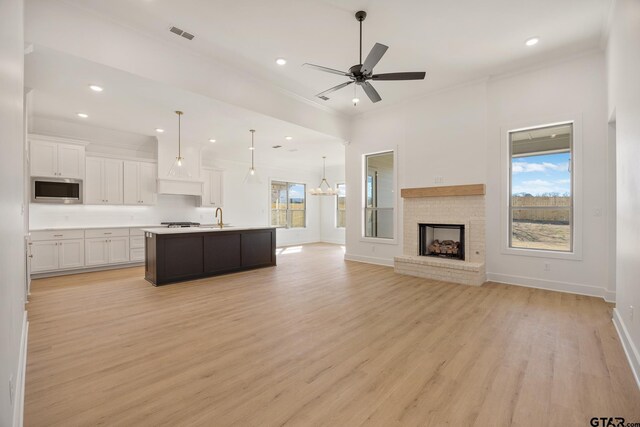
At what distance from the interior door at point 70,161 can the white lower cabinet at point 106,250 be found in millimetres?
1418

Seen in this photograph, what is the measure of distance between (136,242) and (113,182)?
1456 millimetres

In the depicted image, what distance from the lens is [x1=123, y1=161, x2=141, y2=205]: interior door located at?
6898mm

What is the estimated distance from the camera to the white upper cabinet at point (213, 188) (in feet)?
27.2

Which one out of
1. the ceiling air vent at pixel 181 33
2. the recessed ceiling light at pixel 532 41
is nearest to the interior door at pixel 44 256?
the ceiling air vent at pixel 181 33

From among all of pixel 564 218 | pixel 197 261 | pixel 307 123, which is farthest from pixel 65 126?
pixel 564 218

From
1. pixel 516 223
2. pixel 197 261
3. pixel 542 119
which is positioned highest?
pixel 542 119

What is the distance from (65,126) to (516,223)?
9.17 meters

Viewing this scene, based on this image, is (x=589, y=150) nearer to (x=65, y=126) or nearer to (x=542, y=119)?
(x=542, y=119)

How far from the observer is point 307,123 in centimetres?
626

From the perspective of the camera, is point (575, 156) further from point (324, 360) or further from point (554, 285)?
point (324, 360)

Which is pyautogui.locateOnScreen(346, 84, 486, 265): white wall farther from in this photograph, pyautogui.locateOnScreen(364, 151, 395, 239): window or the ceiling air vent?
the ceiling air vent

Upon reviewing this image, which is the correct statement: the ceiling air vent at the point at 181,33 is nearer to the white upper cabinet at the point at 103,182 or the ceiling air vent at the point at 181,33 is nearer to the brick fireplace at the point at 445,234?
the white upper cabinet at the point at 103,182

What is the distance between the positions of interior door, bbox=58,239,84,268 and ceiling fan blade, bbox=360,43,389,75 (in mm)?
6445

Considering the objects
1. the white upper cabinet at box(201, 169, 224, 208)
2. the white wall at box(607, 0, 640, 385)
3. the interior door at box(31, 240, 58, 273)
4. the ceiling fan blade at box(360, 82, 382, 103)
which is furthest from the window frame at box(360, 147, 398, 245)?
the interior door at box(31, 240, 58, 273)
